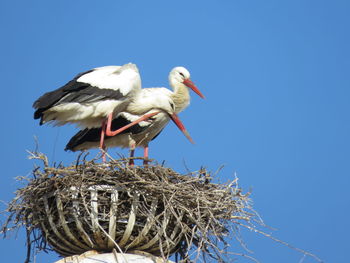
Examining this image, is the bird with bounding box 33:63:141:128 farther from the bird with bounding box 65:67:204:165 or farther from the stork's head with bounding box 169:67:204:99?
the stork's head with bounding box 169:67:204:99

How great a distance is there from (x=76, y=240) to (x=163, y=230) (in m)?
0.84

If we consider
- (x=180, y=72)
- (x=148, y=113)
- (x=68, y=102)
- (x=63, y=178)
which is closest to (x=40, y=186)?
(x=63, y=178)

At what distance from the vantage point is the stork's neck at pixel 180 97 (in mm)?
10469

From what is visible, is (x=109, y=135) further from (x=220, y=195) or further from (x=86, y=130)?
(x=220, y=195)

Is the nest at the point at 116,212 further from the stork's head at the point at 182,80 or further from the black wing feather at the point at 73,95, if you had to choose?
the stork's head at the point at 182,80

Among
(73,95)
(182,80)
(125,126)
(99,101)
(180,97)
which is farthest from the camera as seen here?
(182,80)

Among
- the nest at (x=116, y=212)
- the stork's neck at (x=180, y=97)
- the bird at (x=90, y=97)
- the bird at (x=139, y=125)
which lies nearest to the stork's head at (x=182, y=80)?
the stork's neck at (x=180, y=97)

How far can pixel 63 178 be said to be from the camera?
6.92 meters

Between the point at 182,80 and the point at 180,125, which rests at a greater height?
the point at 182,80

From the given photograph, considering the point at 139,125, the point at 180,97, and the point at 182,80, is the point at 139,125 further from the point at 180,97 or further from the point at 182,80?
the point at 182,80

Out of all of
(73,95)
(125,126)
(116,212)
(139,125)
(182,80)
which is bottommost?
(116,212)

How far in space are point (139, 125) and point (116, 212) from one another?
3.44 m

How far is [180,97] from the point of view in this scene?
34.4 feet

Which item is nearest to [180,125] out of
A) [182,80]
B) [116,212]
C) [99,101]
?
[182,80]
